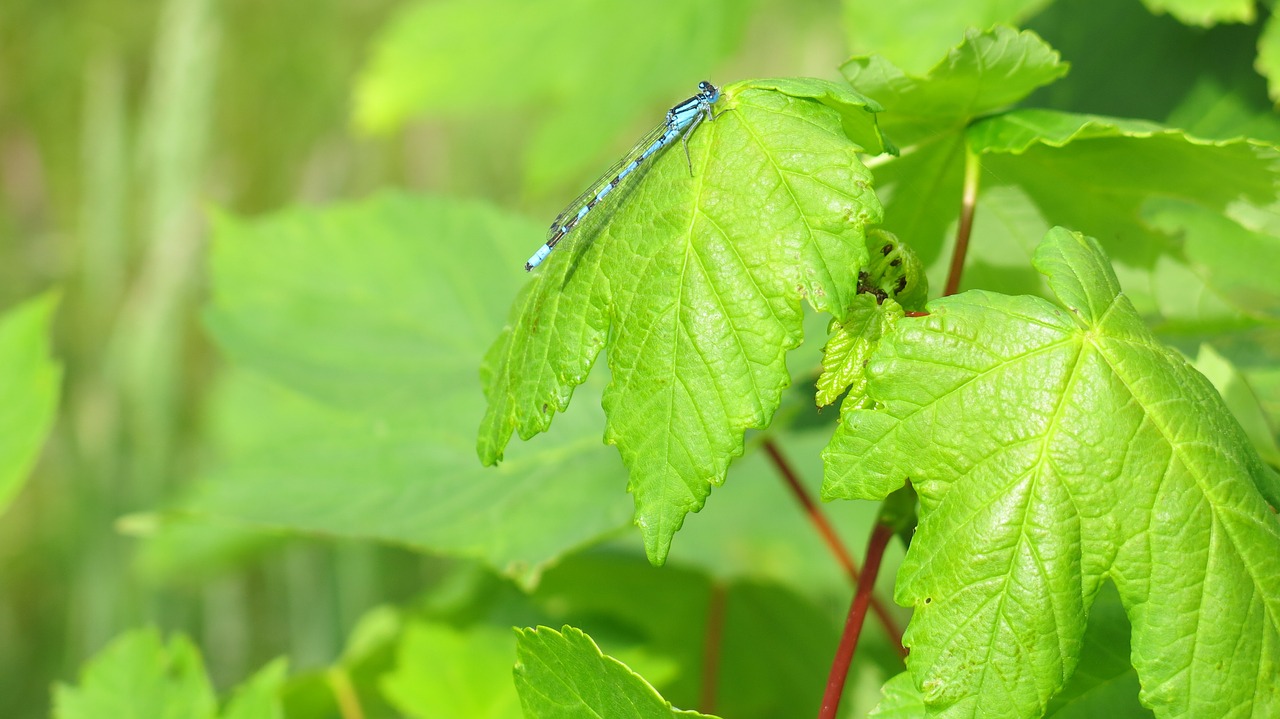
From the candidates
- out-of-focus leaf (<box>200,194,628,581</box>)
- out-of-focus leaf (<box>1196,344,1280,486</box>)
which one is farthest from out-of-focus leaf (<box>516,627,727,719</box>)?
out-of-focus leaf (<box>1196,344,1280,486</box>)

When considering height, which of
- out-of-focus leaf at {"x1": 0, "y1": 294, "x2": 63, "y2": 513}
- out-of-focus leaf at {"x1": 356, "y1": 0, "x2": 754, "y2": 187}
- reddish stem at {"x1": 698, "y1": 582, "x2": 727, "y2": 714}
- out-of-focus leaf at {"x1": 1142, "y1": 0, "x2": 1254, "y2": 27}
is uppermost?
out-of-focus leaf at {"x1": 356, "y1": 0, "x2": 754, "y2": 187}

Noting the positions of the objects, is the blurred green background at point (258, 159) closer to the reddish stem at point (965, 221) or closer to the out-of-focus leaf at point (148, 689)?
the out-of-focus leaf at point (148, 689)

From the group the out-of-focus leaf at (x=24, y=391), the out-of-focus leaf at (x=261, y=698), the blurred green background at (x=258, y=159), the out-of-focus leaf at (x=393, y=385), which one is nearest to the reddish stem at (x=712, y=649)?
the blurred green background at (x=258, y=159)

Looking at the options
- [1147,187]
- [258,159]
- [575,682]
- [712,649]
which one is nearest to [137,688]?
[575,682]

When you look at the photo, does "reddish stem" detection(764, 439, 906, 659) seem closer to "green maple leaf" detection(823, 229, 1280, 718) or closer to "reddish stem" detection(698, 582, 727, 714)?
"reddish stem" detection(698, 582, 727, 714)

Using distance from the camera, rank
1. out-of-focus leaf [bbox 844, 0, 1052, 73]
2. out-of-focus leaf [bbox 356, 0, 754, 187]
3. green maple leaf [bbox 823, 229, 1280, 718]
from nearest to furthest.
Result: green maple leaf [bbox 823, 229, 1280, 718] < out-of-focus leaf [bbox 844, 0, 1052, 73] < out-of-focus leaf [bbox 356, 0, 754, 187]

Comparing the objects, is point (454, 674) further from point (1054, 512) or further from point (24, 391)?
point (1054, 512)
